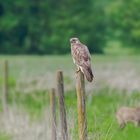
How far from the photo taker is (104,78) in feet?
106

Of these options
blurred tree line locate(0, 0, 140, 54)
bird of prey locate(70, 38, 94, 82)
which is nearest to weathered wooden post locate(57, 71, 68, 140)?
bird of prey locate(70, 38, 94, 82)

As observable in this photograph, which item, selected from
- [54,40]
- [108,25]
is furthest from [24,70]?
[108,25]

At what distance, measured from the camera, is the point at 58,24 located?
82.8 meters

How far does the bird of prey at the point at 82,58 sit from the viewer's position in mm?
13469

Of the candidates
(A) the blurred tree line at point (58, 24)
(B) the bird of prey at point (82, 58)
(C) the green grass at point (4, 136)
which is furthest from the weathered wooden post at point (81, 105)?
(A) the blurred tree line at point (58, 24)

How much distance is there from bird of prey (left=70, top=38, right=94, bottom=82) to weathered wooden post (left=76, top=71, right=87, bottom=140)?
7.4 inches

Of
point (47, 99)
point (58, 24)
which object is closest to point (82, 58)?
point (47, 99)

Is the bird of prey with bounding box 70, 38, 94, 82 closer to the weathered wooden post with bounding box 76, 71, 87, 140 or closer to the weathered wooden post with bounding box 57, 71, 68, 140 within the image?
the weathered wooden post with bounding box 76, 71, 87, 140

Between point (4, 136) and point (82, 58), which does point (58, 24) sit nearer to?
point (4, 136)

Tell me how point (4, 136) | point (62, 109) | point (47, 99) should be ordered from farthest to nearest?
1. point (47, 99)
2. point (4, 136)
3. point (62, 109)

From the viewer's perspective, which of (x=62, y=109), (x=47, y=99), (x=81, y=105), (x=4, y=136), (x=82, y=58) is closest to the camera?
(x=81, y=105)

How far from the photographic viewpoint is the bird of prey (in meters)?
13.5

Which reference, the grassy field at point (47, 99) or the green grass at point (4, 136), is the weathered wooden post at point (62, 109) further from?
the green grass at point (4, 136)

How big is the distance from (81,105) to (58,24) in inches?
2746
